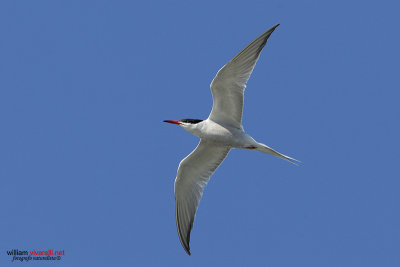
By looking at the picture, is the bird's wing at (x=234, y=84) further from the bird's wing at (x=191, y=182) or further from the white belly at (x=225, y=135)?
the bird's wing at (x=191, y=182)

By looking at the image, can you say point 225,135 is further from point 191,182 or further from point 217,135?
point 191,182

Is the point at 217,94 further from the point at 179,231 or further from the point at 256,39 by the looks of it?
the point at 179,231

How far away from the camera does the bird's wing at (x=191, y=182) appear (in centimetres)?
915

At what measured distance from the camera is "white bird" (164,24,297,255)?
8141 millimetres

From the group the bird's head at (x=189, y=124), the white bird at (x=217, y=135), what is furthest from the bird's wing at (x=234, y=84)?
the bird's head at (x=189, y=124)

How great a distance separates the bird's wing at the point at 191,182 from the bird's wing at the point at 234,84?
0.75 metres

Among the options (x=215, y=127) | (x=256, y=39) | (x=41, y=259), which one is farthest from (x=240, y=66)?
(x=41, y=259)

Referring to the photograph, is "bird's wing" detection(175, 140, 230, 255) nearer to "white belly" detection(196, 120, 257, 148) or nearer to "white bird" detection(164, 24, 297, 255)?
"white bird" detection(164, 24, 297, 255)

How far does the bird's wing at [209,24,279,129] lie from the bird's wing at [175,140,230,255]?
29.4 inches

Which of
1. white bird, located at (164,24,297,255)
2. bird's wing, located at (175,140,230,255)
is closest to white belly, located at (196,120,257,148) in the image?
white bird, located at (164,24,297,255)

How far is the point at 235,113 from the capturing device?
28.0 ft

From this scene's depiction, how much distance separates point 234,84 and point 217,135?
0.93m

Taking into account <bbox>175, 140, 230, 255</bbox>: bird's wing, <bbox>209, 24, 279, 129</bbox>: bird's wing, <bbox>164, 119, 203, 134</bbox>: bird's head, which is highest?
<bbox>209, 24, 279, 129</bbox>: bird's wing

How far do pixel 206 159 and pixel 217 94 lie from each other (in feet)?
4.58
